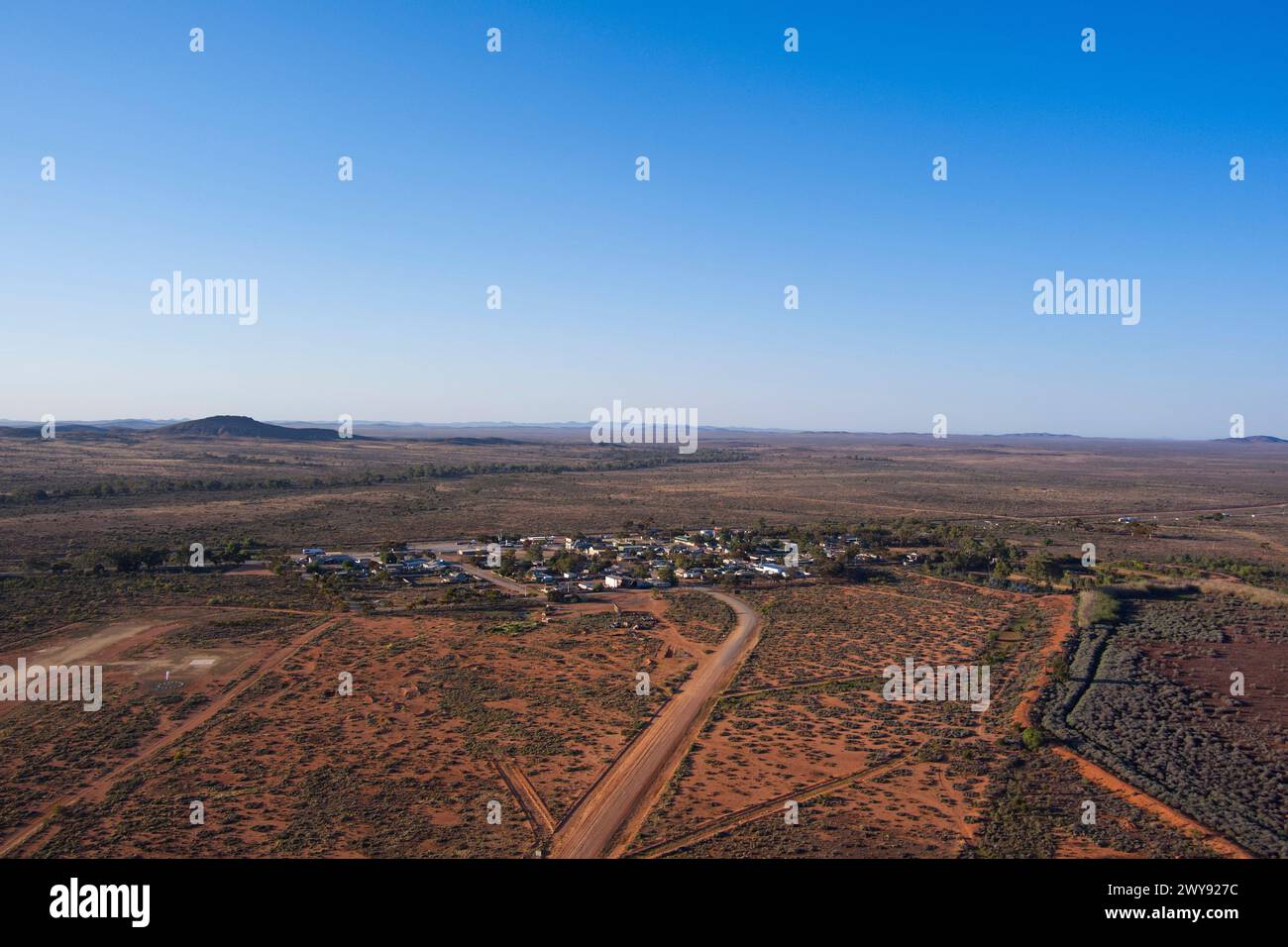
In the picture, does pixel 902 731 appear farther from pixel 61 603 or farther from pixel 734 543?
pixel 61 603

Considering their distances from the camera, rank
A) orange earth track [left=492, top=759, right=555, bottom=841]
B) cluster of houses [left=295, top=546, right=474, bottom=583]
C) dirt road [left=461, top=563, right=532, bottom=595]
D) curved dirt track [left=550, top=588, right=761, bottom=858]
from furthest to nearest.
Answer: cluster of houses [left=295, top=546, right=474, bottom=583]
dirt road [left=461, top=563, right=532, bottom=595]
orange earth track [left=492, top=759, right=555, bottom=841]
curved dirt track [left=550, top=588, right=761, bottom=858]

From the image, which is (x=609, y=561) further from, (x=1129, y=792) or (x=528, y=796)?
(x=1129, y=792)

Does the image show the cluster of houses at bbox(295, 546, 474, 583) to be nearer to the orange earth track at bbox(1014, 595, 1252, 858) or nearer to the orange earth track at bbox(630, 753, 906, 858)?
the orange earth track at bbox(630, 753, 906, 858)

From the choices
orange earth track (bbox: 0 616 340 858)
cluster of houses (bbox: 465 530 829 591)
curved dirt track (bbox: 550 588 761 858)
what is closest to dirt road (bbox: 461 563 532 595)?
cluster of houses (bbox: 465 530 829 591)

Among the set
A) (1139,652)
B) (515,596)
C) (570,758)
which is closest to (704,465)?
(515,596)

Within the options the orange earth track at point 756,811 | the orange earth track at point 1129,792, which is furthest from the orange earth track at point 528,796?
the orange earth track at point 1129,792

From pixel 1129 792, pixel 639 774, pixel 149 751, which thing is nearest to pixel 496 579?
pixel 149 751
